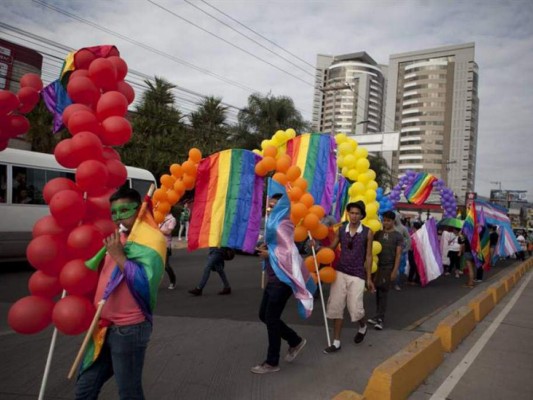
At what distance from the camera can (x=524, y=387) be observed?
178 inches

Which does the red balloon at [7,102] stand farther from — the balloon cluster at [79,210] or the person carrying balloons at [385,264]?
the person carrying balloons at [385,264]

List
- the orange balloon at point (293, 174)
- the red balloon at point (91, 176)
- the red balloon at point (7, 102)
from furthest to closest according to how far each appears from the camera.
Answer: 1. the orange balloon at point (293, 174)
2. the red balloon at point (7, 102)
3. the red balloon at point (91, 176)

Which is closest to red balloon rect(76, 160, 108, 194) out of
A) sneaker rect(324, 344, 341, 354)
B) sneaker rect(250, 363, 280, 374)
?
sneaker rect(250, 363, 280, 374)

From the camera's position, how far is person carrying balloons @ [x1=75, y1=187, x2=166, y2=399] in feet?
8.15

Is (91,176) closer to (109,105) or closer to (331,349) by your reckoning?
(109,105)

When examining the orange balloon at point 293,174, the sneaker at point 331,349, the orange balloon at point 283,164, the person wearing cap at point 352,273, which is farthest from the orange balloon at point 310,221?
the sneaker at point 331,349

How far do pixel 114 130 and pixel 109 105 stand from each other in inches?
8.6

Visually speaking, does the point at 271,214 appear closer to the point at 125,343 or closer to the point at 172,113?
the point at 125,343

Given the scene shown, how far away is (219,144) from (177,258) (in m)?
12.9

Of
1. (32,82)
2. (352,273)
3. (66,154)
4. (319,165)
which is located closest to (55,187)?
(66,154)

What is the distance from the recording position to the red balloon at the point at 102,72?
3.68 metres

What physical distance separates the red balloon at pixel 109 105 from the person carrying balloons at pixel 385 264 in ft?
15.3

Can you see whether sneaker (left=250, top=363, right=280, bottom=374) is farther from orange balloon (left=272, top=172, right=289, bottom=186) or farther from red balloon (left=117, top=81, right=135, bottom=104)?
red balloon (left=117, top=81, right=135, bottom=104)

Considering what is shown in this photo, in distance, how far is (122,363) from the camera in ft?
8.30
